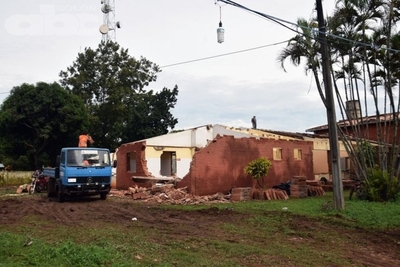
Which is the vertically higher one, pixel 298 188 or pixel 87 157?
pixel 87 157

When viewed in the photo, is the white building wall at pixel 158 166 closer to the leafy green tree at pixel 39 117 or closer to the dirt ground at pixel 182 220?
the dirt ground at pixel 182 220

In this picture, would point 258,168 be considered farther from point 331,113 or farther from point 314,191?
point 331,113

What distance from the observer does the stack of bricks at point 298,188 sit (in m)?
19.2

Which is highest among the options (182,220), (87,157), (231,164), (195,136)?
(195,136)

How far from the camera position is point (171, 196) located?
1855cm

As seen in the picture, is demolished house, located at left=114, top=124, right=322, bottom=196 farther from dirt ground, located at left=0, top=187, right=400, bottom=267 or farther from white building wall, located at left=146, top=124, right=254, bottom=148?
dirt ground, located at left=0, top=187, right=400, bottom=267

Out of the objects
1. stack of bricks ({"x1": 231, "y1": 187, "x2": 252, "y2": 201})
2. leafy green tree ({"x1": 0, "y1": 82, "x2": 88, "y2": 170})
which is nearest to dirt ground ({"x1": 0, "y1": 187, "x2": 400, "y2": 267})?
stack of bricks ({"x1": 231, "y1": 187, "x2": 252, "y2": 201})

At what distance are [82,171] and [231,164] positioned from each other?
7.59 m

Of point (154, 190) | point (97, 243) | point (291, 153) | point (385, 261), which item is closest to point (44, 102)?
point (154, 190)

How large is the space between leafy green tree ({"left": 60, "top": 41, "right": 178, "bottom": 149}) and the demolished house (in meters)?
9.99

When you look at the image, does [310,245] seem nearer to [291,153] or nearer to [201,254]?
[201,254]

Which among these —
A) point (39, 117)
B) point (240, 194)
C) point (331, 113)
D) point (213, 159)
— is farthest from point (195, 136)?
point (331, 113)

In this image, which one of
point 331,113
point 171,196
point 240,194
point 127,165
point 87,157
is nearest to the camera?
point 331,113

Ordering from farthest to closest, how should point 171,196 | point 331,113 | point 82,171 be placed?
1. point 171,196
2. point 82,171
3. point 331,113
